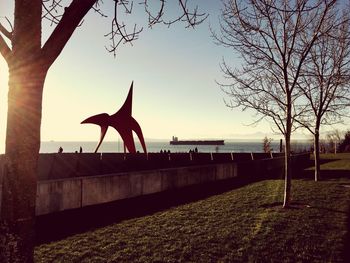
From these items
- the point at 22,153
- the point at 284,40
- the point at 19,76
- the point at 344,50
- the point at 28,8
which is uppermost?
the point at 344,50

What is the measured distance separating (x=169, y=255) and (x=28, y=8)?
4.93 metres

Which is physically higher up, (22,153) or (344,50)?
(344,50)

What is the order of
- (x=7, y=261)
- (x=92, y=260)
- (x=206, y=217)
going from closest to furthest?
1. (x=7, y=261)
2. (x=92, y=260)
3. (x=206, y=217)

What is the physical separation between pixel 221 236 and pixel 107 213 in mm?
4150

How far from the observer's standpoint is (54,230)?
8539 millimetres

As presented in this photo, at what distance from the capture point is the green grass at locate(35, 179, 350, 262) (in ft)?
21.1

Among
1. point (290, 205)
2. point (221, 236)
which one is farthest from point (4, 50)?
point (290, 205)

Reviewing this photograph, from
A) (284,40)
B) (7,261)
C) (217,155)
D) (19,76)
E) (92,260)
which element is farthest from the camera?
(217,155)

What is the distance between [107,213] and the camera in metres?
10.5

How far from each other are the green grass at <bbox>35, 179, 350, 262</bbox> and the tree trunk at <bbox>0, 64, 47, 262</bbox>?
349 cm

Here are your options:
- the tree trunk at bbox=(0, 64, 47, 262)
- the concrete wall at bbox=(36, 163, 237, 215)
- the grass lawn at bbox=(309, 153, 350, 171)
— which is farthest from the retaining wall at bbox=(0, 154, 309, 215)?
the tree trunk at bbox=(0, 64, 47, 262)

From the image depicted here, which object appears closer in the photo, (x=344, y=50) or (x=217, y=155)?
(x=344, y=50)

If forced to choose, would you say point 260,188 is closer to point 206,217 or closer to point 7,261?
point 206,217

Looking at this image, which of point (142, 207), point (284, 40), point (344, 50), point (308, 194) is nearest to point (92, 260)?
point (142, 207)
